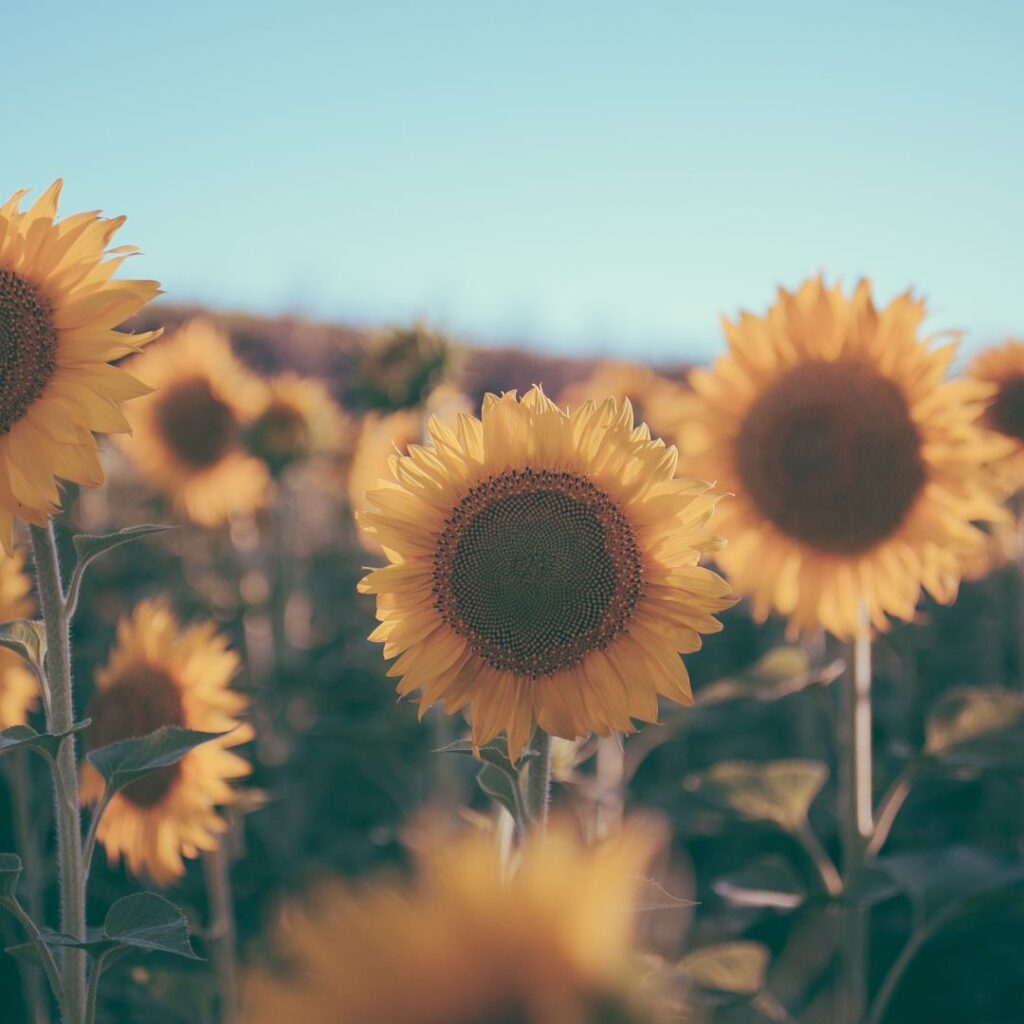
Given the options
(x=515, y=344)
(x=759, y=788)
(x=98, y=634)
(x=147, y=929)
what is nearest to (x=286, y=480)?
(x=98, y=634)

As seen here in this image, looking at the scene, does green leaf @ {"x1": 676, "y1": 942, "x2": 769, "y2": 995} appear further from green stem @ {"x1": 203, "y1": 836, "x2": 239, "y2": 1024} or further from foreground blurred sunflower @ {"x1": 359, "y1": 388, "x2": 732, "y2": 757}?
green stem @ {"x1": 203, "y1": 836, "x2": 239, "y2": 1024}

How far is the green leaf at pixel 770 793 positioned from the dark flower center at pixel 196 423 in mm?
2937

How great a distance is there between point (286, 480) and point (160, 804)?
2.41 meters

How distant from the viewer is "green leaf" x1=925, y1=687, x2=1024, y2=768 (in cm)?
247

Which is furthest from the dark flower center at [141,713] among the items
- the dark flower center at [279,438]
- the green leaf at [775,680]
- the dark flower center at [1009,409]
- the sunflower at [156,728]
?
the dark flower center at [1009,409]

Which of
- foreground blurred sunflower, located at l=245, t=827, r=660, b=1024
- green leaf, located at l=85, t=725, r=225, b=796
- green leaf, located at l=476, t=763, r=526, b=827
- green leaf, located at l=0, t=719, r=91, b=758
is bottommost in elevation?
green leaf, located at l=476, t=763, r=526, b=827

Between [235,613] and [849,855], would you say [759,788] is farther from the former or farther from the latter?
[235,613]

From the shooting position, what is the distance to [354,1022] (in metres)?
0.66

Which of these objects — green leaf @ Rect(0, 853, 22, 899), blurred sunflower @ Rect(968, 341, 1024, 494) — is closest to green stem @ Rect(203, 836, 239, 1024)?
green leaf @ Rect(0, 853, 22, 899)

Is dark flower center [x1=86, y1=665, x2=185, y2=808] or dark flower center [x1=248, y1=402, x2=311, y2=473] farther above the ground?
dark flower center [x1=248, y1=402, x2=311, y2=473]

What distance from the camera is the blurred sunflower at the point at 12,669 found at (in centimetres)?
249

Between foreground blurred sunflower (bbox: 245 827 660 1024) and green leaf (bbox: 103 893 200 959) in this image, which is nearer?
foreground blurred sunflower (bbox: 245 827 660 1024)

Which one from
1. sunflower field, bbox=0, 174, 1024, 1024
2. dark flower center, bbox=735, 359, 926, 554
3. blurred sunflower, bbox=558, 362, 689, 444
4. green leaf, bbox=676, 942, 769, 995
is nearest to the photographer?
sunflower field, bbox=0, 174, 1024, 1024

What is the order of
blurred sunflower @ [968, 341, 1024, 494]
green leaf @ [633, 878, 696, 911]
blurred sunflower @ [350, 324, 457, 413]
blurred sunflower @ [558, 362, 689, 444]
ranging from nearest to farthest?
green leaf @ [633, 878, 696, 911] < blurred sunflower @ [968, 341, 1024, 494] < blurred sunflower @ [350, 324, 457, 413] < blurred sunflower @ [558, 362, 689, 444]
